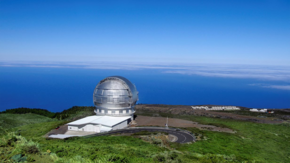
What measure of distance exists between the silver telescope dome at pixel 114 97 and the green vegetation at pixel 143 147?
1025 centimetres

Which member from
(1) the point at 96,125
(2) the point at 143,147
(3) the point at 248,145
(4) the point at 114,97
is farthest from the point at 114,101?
(3) the point at 248,145

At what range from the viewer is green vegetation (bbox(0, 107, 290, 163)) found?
13.9 metres

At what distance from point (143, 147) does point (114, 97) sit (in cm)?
1958

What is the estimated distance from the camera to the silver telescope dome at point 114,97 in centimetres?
4338

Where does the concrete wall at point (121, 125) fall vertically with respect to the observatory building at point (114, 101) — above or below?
below

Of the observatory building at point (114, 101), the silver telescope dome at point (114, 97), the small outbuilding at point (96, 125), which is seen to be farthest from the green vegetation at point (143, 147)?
the silver telescope dome at point (114, 97)

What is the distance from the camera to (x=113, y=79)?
45125 mm

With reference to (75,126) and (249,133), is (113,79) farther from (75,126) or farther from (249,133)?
(249,133)

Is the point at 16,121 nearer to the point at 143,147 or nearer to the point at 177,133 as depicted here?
the point at 177,133

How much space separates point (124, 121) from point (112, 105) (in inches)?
163

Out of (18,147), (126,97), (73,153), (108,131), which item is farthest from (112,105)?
(18,147)

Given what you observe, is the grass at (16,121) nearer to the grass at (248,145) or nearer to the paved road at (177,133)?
the paved road at (177,133)

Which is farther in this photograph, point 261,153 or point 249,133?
point 249,133

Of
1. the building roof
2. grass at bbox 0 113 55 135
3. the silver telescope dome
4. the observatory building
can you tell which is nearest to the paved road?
the building roof
